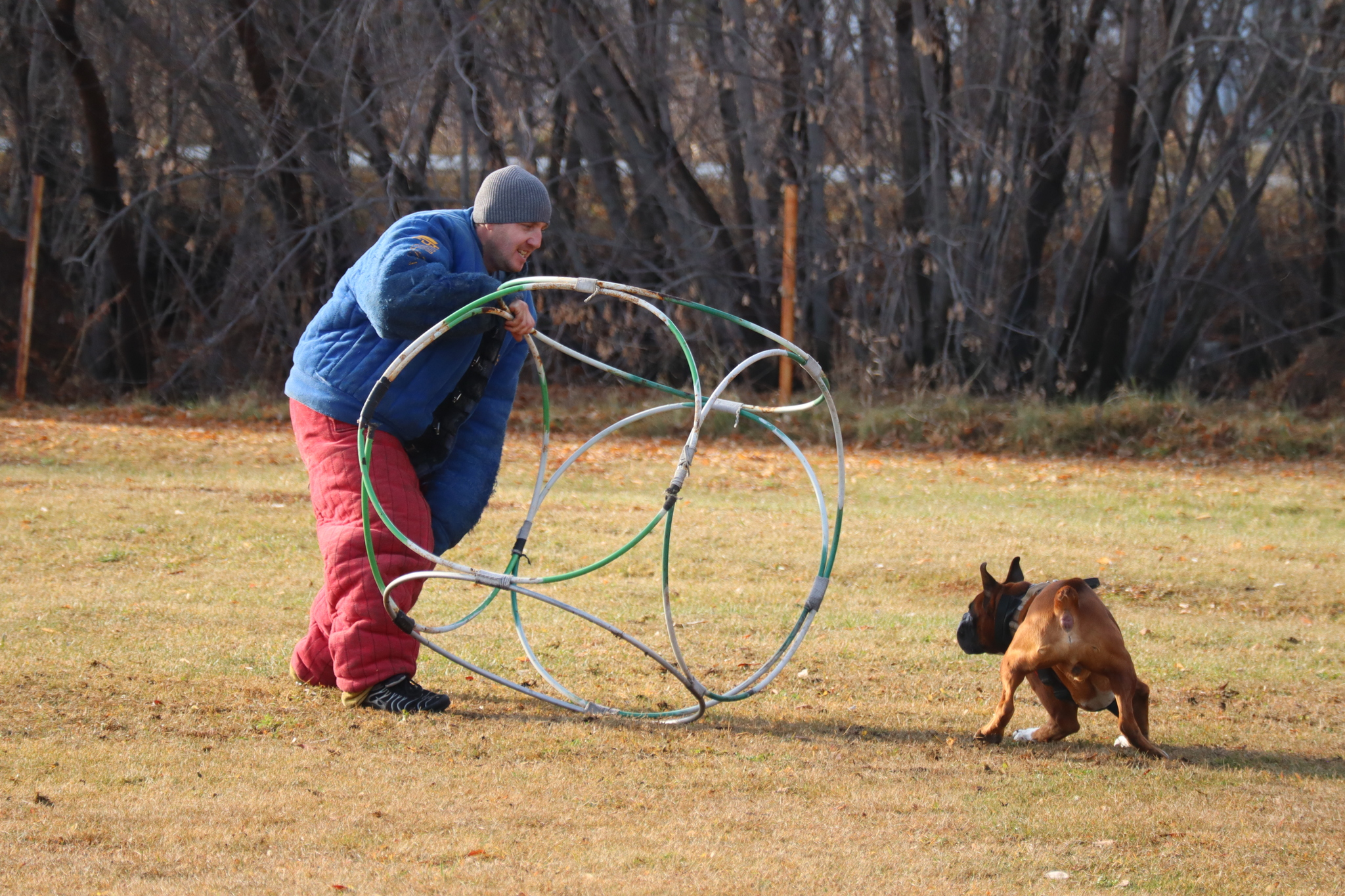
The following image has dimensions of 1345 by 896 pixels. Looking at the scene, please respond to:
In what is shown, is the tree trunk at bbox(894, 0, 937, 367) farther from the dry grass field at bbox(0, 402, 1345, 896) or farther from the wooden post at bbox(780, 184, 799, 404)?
the dry grass field at bbox(0, 402, 1345, 896)

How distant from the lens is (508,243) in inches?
192

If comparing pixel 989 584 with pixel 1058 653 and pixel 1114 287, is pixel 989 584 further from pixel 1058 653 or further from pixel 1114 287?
pixel 1114 287

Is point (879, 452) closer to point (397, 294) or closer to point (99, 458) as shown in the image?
point (99, 458)

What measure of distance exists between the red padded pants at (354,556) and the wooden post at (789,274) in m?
10.1

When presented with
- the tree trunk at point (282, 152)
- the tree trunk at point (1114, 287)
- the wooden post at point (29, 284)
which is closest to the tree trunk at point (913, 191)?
the tree trunk at point (1114, 287)

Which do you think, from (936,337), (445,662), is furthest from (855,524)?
(936,337)

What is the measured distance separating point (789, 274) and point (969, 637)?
35.6 ft

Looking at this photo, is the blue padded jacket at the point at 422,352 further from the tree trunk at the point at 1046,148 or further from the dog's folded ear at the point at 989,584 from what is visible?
the tree trunk at the point at 1046,148

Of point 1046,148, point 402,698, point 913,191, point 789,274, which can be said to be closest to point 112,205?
point 789,274

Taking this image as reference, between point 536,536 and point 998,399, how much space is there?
27.9 feet

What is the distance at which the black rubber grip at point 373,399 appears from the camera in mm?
4367

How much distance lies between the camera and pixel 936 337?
16609mm

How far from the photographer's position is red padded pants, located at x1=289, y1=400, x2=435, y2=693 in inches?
184

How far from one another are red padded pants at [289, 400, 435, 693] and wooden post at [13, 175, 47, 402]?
1185 centimetres
